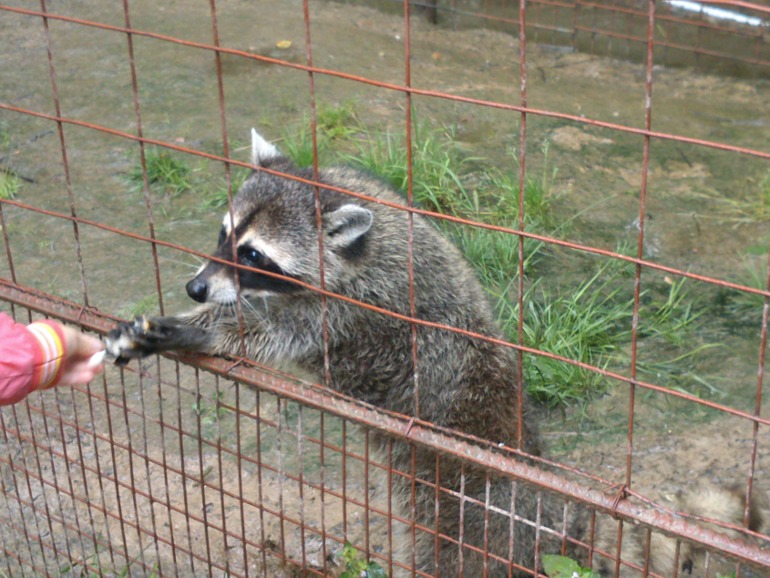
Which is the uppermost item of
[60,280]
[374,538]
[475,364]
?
[475,364]

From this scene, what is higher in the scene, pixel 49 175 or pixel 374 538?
pixel 49 175

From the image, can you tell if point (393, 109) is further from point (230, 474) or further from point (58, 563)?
point (58, 563)

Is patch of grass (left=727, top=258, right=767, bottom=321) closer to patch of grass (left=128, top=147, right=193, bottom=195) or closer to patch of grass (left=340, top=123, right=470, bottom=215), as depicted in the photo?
patch of grass (left=340, top=123, right=470, bottom=215)

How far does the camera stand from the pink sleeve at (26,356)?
2367mm

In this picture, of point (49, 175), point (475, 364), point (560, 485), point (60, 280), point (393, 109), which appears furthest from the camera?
point (393, 109)

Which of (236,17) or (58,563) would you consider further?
(236,17)

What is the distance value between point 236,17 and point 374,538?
523 cm

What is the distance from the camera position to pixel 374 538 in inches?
149

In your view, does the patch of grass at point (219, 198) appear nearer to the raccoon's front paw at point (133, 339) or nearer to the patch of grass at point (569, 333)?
the patch of grass at point (569, 333)

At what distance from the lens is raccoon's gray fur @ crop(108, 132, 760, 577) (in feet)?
11.1

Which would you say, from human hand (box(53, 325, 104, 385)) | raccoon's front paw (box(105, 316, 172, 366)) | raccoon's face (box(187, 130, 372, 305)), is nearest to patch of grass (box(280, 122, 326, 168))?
raccoon's face (box(187, 130, 372, 305))

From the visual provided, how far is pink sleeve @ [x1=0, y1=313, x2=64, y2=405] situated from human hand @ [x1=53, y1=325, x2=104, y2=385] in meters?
0.07

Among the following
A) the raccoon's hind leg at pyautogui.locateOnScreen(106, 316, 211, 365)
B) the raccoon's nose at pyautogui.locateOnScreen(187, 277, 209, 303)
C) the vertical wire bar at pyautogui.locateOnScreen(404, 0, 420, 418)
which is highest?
the vertical wire bar at pyautogui.locateOnScreen(404, 0, 420, 418)

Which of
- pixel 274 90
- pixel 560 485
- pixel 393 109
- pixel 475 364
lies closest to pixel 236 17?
pixel 274 90
